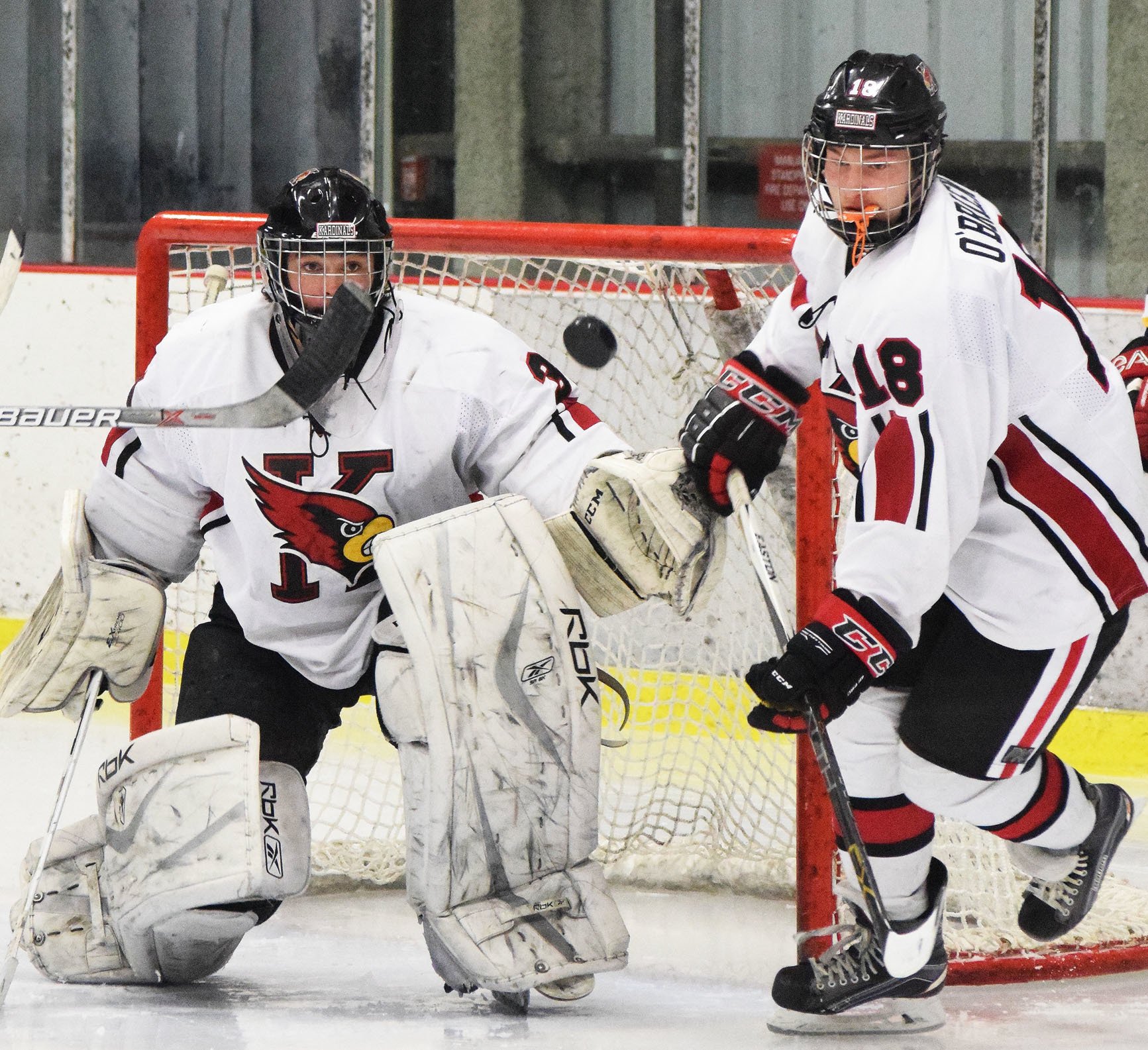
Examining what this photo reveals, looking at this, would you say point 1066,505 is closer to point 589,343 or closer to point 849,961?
point 849,961

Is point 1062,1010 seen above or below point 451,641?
below

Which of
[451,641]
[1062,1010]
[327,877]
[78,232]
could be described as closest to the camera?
[451,641]

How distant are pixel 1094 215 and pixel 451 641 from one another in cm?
287

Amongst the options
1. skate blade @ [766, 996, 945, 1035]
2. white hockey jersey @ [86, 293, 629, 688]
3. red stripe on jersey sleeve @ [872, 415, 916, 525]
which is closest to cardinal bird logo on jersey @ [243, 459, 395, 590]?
white hockey jersey @ [86, 293, 629, 688]

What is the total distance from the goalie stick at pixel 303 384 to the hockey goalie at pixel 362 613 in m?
0.07

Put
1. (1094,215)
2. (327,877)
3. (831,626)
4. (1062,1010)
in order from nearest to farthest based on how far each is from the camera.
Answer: (831,626), (1062,1010), (327,877), (1094,215)

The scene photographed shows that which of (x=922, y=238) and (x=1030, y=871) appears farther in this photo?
(x=1030, y=871)

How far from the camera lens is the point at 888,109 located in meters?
1.80

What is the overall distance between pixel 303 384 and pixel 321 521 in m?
0.22

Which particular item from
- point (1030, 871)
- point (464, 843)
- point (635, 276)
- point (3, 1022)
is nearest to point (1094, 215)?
point (635, 276)

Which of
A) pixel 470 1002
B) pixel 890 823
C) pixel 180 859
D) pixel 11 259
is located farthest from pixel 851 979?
pixel 11 259

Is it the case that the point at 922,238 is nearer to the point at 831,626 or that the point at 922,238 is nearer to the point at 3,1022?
the point at 831,626

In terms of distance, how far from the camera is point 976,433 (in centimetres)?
174

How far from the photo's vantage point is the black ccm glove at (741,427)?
2.05 metres
